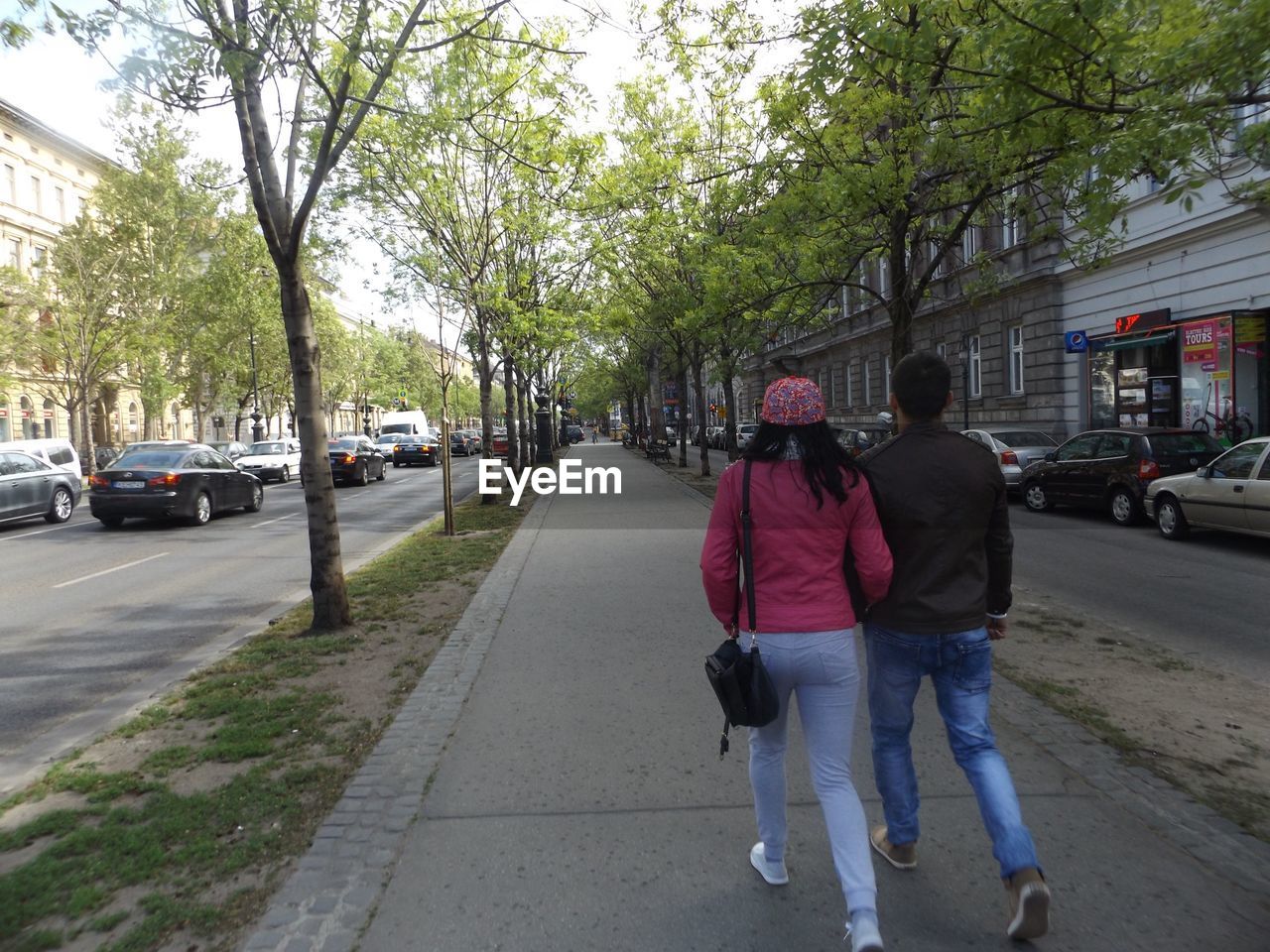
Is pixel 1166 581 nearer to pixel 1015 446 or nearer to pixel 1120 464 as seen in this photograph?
pixel 1120 464

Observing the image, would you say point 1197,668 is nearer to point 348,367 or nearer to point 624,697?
point 624,697

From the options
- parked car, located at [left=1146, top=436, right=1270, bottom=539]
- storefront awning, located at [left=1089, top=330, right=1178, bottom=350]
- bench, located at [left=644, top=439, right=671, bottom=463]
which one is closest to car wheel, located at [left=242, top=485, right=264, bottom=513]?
parked car, located at [left=1146, top=436, right=1270, bottom=539]

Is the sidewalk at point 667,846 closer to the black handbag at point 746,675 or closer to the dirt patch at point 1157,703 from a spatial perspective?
the dirt patch at point 1157,703

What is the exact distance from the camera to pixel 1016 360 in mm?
28172

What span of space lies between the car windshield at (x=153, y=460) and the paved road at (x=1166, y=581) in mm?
14159

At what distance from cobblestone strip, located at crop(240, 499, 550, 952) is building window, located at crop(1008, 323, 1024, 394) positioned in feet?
81.8

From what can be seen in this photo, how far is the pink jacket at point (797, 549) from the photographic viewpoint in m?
2.99

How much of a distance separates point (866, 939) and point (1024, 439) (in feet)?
62.0

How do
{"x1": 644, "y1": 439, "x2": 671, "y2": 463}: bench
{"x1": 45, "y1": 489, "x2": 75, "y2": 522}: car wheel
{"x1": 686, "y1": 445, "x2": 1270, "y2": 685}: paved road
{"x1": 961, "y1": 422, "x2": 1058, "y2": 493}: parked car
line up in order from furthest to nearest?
{"x1": 644, "y1": 439, "x2": 671, "y2": 463}: bench
{"x1": 961, "y1": 422, "x2": 1058, "y2": 493}: parked car
{"x1": 45, "y1": 489, "x2": 75, "y2": 522}: car wheel
{"x1": 686, "y1": 445, "x2": 1270, "y2": 685}: paved road

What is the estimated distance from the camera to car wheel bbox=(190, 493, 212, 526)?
1702 cm

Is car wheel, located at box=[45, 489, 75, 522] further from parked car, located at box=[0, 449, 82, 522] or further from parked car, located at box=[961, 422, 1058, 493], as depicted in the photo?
parked car, located at box=[961, 422, 1058, 493]

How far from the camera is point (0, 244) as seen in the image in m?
45.0

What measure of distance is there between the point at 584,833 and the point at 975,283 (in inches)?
450

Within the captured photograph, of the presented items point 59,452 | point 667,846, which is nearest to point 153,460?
point 59,452
